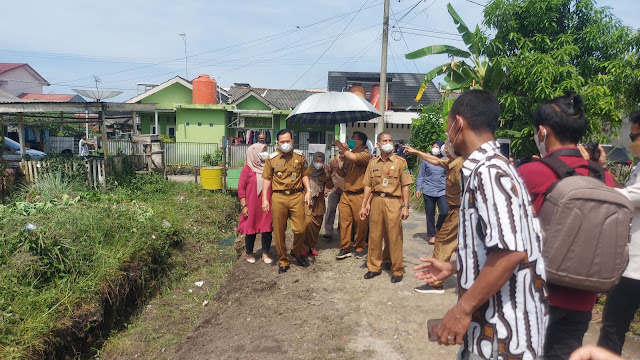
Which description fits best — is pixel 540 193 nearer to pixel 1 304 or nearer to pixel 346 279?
pixel 346 279

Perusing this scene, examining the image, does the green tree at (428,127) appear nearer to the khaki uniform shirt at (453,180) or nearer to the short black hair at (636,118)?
the khaki uniform shirt at (453,180)

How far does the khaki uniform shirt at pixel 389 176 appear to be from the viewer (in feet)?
16.5

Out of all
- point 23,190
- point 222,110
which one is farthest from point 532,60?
point 222,110

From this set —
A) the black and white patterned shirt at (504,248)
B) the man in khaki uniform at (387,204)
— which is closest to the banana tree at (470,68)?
the man in khaki uniform at (387,204)

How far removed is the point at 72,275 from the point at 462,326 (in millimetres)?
4382

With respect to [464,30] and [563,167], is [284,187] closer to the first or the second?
[563,167]

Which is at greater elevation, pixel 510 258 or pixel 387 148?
pixel 387 148

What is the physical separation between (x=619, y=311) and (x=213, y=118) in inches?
782

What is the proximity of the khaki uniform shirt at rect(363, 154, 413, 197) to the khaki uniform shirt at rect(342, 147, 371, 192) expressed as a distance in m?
0.62

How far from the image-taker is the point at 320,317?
426 centimetres

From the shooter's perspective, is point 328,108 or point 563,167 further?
point 328,108

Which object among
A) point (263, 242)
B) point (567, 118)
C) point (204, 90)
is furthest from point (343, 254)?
point (204, 90)

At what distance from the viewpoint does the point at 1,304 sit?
362cm

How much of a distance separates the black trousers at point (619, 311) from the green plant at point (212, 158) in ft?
56.3
